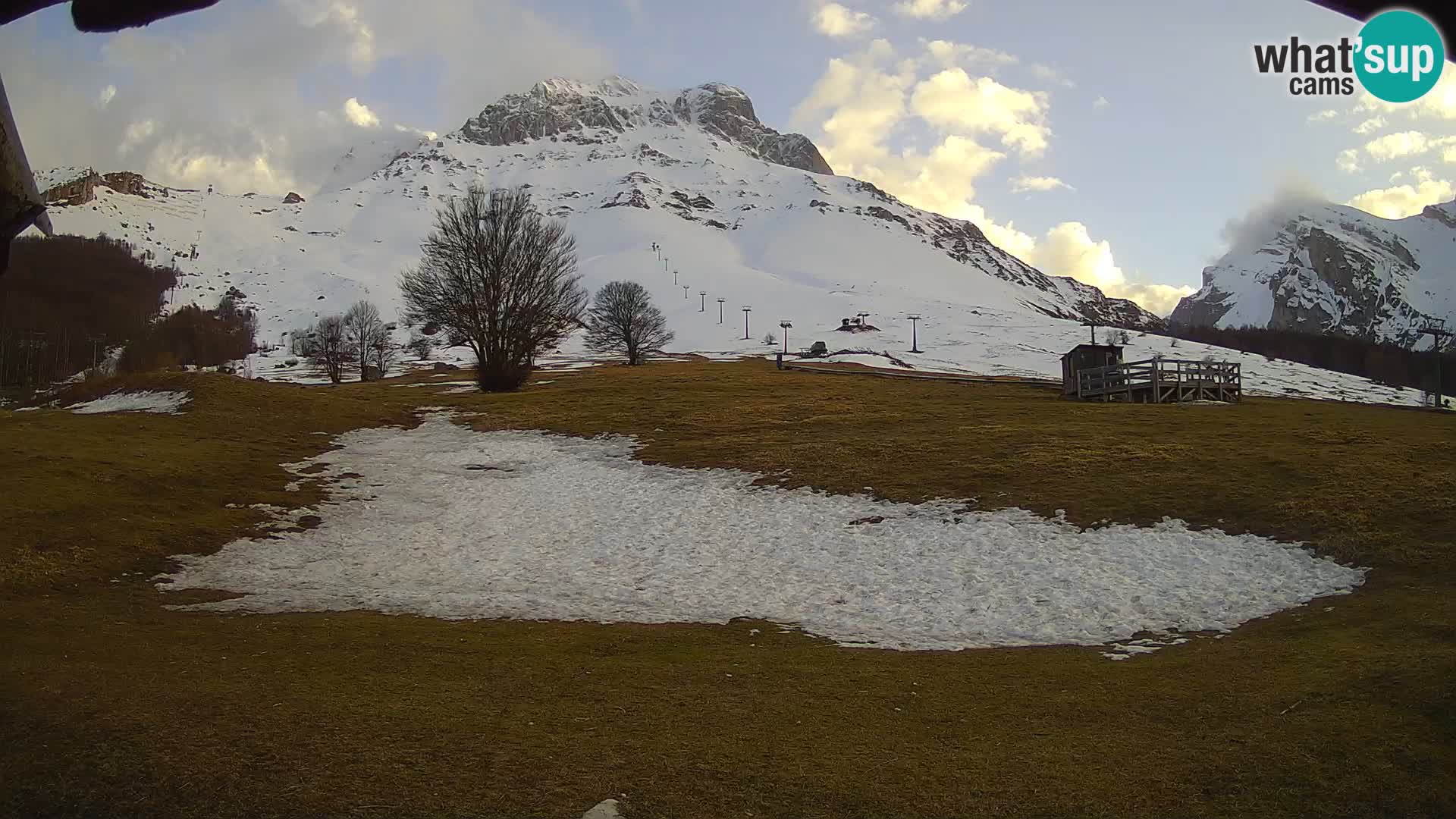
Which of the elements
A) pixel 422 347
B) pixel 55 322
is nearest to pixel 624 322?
pixel 422 347

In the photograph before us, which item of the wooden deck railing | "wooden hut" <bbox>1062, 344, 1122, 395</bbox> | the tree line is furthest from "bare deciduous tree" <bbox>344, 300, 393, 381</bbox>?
the wooden deck railing

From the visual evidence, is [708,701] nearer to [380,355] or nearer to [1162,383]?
[1162,383]

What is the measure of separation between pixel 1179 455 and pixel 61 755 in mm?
30112

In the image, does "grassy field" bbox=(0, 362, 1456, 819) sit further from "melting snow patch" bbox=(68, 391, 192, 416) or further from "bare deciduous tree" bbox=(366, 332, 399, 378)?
"bare deciduous tree" bbox=(366, 332, 399, 378)

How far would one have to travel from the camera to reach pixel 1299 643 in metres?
13.9

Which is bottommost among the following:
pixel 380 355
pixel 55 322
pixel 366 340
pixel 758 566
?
pixel 758 566

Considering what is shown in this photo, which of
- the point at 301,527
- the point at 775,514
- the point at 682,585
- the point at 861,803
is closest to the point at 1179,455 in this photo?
the point at 775,514

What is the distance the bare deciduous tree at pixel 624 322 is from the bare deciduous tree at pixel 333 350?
1124 inches

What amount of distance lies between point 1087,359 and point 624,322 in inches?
2141

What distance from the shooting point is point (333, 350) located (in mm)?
105250

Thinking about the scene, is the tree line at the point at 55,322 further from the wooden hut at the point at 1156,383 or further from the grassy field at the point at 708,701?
the wooden hut at the point at 1156,383

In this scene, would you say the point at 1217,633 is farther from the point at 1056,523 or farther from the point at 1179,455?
the point at 1179,455

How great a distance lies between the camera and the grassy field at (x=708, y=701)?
814 centimetres

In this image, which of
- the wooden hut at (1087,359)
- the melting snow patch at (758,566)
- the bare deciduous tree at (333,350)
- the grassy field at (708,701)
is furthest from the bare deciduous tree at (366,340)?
the grassy field at (708,701)
